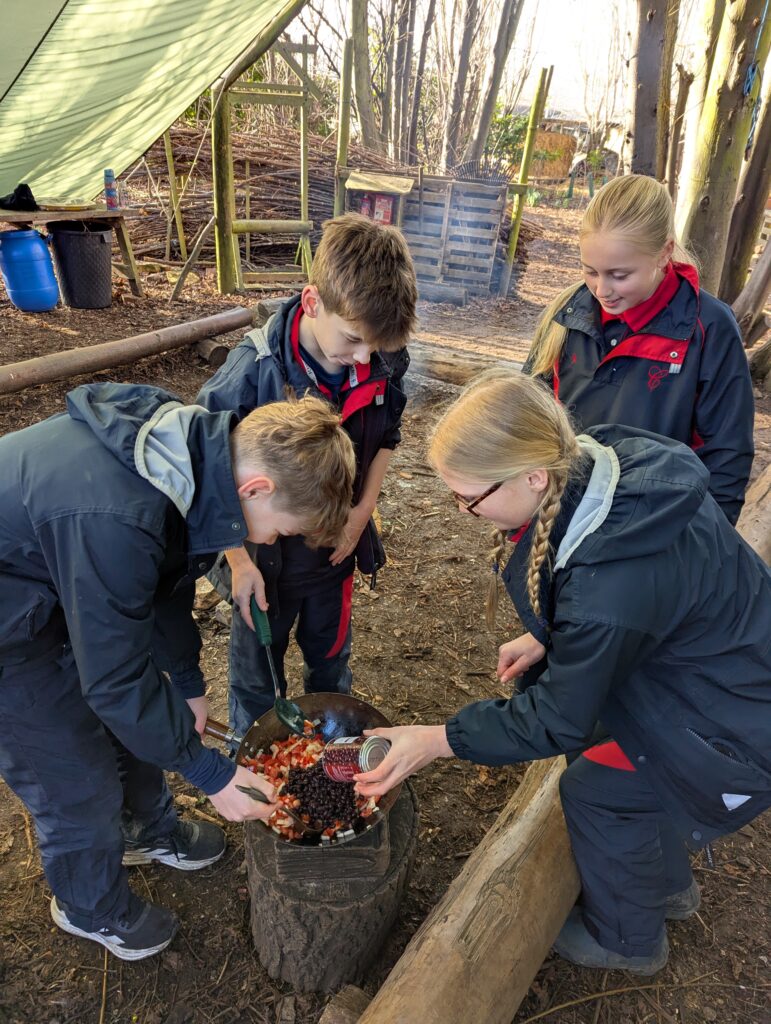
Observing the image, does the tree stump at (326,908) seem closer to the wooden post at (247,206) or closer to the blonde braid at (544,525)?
the blonde braid at (544,525)

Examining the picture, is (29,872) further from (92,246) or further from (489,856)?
(92,246)

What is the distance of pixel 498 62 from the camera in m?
13.6

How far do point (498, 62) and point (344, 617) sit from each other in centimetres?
1452

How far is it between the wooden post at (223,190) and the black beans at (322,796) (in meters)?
7.95

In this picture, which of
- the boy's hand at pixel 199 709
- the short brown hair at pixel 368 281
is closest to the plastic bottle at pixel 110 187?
the short brown hair at pixel 368 281

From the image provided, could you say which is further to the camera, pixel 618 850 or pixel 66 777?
pixel 618 850

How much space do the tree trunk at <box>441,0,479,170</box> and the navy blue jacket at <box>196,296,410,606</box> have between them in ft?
45.9

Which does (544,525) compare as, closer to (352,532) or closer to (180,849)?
(352,532)

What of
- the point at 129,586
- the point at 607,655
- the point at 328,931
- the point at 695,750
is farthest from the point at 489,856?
the point at 129,586

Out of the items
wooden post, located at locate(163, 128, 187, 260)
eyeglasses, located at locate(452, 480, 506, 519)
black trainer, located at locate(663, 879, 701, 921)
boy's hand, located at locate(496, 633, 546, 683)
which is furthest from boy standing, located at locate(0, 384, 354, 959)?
wooden post, located at locate(163, 128, 187, 260)

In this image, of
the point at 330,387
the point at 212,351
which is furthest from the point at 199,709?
the point at 212,351

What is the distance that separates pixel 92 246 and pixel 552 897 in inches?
306

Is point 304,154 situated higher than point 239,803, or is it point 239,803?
point 304,154

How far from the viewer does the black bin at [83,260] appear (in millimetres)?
7477
